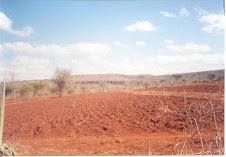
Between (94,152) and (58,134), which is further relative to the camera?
(58,134)

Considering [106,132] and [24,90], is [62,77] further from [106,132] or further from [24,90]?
[106,132]

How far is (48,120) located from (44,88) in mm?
14348

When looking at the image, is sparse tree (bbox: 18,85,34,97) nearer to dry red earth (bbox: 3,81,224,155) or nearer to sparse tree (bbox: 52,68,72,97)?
sparse tree (bbox: 52,68,72,97)

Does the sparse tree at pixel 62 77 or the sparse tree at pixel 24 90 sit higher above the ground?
the sparse tree at pixel 62 77

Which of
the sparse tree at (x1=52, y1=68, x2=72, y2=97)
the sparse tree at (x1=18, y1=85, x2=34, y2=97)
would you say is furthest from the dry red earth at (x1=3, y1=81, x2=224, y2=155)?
the sparse tree at (x1=18, y1=85, x2=34, y2=97)

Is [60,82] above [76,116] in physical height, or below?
above

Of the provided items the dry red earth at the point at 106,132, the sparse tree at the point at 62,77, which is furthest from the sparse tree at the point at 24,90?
the dry red earth at the point at 106,132

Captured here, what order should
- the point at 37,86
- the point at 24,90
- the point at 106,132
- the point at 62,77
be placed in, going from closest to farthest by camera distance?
the point at 106,132
the point at 62,77
the point at 24,90
the point at 37,86

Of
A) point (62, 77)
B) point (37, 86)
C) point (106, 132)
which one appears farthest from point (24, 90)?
point (106, 132)

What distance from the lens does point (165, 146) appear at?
2.92m

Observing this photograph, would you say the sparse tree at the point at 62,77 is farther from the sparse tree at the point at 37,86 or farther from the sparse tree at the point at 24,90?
the sparse tree at the point at 37,86

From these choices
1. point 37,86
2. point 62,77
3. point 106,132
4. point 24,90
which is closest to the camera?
point 106,132

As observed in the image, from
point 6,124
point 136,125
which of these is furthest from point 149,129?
point 6,124

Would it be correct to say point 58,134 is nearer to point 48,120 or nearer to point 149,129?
point 48,120
